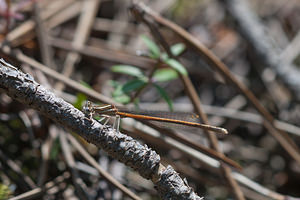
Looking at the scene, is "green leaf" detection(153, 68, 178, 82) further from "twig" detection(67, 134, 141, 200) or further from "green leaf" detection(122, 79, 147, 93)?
"twig" detection(67, 134, 141, 200)

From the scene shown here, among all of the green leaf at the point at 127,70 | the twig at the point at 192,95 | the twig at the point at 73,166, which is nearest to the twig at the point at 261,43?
the twig at the point at 192,95

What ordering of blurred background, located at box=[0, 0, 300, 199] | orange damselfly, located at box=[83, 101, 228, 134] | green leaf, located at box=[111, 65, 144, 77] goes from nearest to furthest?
orange damselfly, located at box=[83, 101, 228, 134]
blurred background, located at box=[0, 0, 300, 199]
green leaf, located at box=[111, 65, 144, 77]

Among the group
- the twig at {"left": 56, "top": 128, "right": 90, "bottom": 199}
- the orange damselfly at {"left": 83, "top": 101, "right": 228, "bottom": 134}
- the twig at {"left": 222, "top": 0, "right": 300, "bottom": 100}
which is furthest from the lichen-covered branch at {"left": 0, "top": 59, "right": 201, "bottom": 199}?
the twig at {"left": 222, "top": 0, "right": 300, "bottom": 100}

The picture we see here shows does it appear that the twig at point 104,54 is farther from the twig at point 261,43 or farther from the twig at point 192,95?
the twig at point 261,43

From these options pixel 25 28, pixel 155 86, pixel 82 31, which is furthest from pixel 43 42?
pixel 155 86

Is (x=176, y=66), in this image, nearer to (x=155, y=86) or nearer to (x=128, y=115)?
(x=155, y=86)
